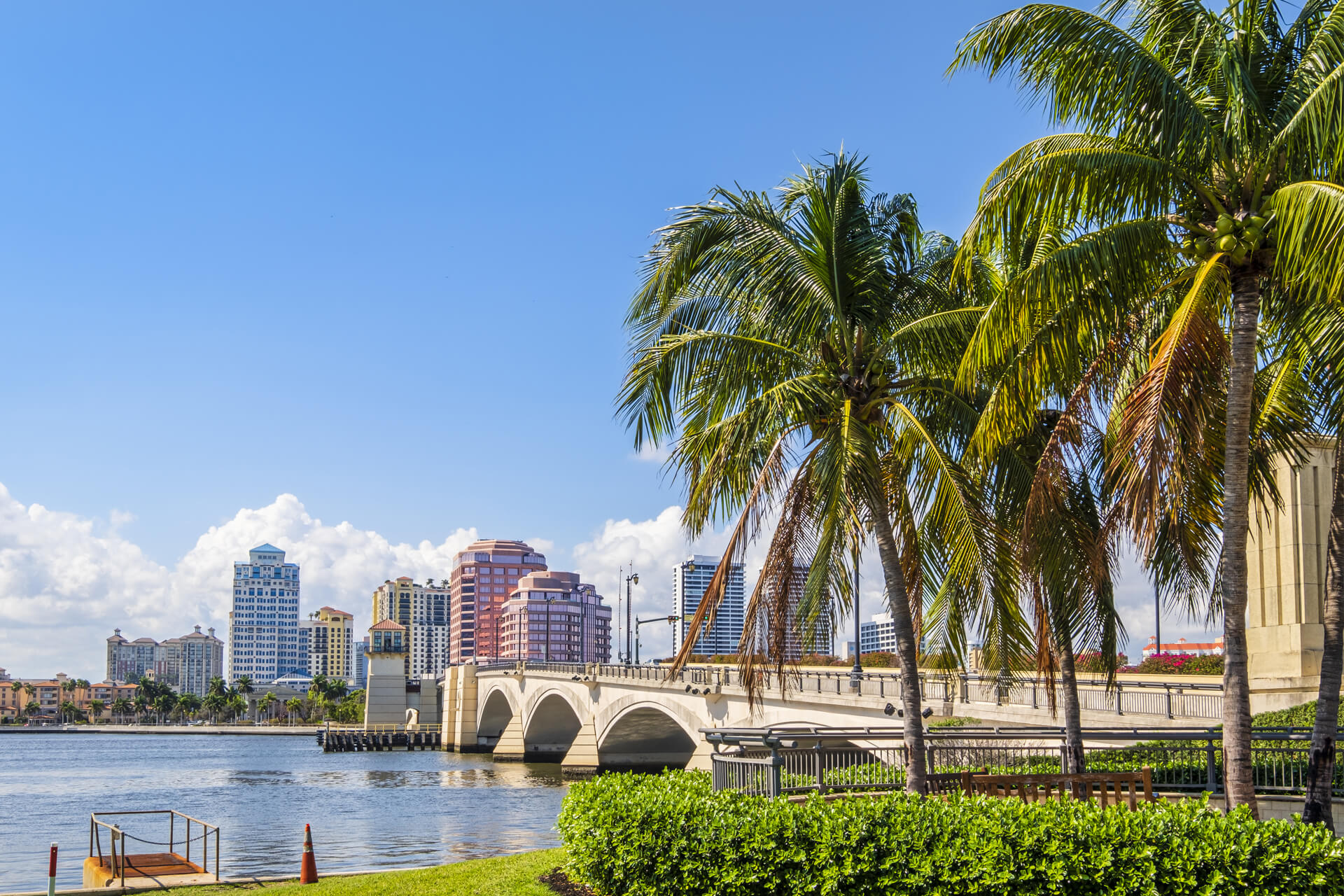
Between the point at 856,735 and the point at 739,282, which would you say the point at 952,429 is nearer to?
the point at 739,282

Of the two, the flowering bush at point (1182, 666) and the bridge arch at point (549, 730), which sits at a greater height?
the flowering bush at point (1182, 666)

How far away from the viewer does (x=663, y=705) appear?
5397 cm

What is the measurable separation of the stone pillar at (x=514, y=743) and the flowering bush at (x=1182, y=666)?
54.7 m

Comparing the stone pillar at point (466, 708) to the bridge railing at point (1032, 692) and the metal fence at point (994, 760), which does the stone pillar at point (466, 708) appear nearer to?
the bridge railing at point (1032, 692)

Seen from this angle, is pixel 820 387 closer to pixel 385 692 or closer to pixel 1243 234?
pixel 1243 234

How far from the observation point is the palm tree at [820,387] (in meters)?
13.4

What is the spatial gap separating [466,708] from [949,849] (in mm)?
102026

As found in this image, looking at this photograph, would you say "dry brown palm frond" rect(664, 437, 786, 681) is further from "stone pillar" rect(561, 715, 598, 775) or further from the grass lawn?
"stone pillar" rect(561, 715, 598, 775)

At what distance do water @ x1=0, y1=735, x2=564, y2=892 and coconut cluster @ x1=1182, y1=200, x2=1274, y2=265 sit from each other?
80.1ft

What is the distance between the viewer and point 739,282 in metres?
14.7

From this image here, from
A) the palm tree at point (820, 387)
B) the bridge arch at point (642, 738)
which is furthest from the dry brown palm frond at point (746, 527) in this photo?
the bridge arch at point (642, 738)

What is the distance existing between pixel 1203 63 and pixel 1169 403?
4.15m

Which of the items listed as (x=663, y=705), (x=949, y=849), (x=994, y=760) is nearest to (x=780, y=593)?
(x=949, y=849)

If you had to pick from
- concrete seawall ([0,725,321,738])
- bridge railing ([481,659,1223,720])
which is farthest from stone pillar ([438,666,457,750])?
bridge railing ([481,659,1223,720])
